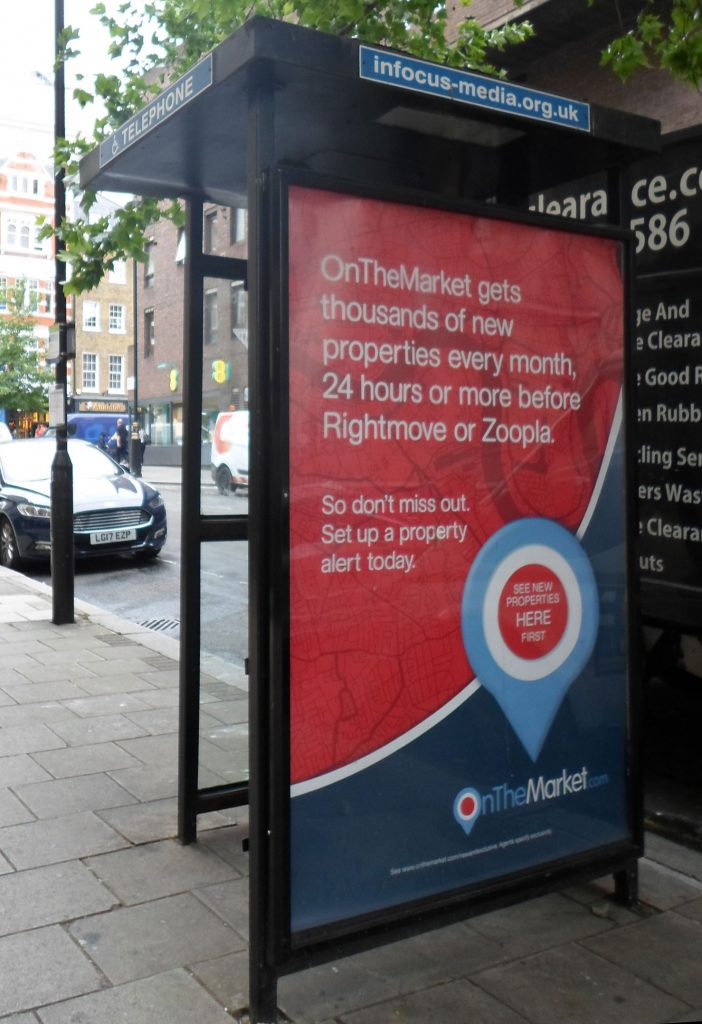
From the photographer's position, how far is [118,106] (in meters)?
7.82

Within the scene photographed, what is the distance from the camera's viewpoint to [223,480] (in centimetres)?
418

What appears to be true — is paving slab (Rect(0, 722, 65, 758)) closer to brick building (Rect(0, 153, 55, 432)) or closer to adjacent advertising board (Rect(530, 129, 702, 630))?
adjacent advertising board (Rect(530, 129, 702, 630))

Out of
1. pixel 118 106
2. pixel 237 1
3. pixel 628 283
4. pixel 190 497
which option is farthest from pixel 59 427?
pixel 628 283

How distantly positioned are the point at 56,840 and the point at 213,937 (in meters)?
1.13

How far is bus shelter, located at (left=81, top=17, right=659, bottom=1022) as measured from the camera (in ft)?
9.72

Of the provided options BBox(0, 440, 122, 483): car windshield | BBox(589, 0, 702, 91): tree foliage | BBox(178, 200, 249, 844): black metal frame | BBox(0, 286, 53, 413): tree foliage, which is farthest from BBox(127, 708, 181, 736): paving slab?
BBox(0, 286, 53, 413): tree foliage

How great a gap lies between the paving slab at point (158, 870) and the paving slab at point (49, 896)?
0.06m

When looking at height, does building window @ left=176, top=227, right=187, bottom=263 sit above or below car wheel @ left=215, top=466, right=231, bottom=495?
above

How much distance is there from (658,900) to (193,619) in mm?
2013

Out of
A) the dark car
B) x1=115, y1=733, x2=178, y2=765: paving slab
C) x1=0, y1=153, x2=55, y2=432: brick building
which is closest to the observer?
x1=115, y1=733, x2=178, y2=765: paving slab

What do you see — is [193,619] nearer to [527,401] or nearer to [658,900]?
[527,401]

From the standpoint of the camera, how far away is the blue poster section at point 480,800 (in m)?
3.08

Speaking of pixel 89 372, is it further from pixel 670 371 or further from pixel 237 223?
pixel 670 371

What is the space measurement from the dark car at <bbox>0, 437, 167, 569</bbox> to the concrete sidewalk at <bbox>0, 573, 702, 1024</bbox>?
8.14 m
